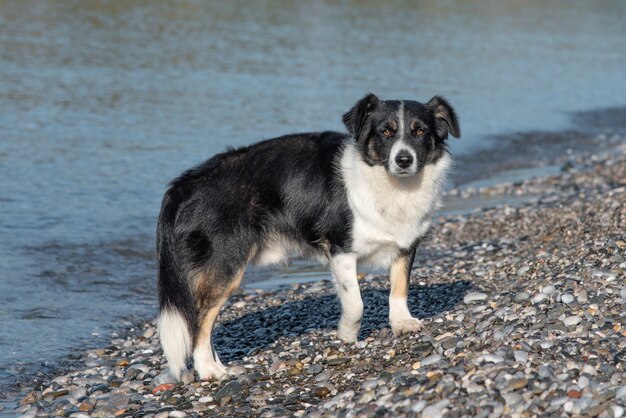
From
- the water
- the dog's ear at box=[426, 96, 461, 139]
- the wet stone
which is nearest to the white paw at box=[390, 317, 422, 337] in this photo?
the wet stone

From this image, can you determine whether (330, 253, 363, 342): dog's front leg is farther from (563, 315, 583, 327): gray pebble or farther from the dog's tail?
(563, 315, 583, 327): gray pebble

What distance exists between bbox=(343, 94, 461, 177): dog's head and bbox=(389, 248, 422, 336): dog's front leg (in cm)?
68

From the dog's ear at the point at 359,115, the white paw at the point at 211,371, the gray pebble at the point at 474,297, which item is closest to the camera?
the white paw at the point at 211,371

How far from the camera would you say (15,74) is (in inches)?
783

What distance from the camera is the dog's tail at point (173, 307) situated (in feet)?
20.6

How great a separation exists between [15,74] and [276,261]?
14.9m

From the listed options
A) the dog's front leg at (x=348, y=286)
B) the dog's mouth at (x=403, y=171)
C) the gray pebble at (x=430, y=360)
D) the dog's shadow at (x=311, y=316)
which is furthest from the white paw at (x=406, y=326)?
the dog's mouth at (x=403, y=171)

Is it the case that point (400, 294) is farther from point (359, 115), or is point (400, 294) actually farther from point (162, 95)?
point (162, 95)

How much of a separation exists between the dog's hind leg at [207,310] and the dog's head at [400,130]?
1188 mm

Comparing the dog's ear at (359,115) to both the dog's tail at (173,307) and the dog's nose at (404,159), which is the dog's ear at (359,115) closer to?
the dog's nose at (404,159)

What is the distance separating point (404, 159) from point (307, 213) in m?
0.79

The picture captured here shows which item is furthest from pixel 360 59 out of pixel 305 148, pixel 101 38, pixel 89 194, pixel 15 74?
pixel 305 148

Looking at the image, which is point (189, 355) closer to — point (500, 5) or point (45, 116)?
point (45, 116)

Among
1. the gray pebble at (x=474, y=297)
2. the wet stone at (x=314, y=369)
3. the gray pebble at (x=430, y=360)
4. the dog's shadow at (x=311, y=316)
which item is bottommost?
the dog's shadow at (x=311, y=316)
